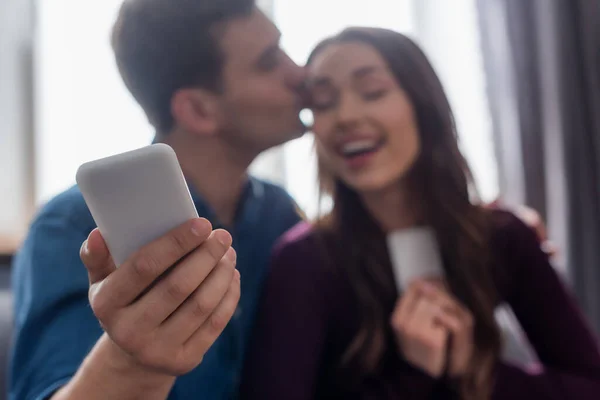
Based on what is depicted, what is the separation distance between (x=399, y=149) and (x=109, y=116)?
15.8 inches

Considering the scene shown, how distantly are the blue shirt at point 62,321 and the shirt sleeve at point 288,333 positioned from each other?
0.02 metres

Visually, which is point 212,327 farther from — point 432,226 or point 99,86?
point 432,226

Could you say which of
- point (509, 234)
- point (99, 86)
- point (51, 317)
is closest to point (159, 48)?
point (99, 86)

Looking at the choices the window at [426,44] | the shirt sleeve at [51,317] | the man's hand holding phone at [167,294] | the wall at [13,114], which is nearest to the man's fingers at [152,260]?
the man's hand holding phone at [167,294]

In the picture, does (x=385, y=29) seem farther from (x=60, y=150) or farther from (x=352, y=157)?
(x=60, y=150)

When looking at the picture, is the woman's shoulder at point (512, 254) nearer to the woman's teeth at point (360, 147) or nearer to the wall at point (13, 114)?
the woman's teeth at point (360, 147)

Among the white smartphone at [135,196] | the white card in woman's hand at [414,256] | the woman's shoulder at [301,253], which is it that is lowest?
the white card in woman's hand at [414,256]

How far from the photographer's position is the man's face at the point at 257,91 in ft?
2.06

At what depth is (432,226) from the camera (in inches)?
29.0

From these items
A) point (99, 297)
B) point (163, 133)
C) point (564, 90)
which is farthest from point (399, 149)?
point (564, 90)

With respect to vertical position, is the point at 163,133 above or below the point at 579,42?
above

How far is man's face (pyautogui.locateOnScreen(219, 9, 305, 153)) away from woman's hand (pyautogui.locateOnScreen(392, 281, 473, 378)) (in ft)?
0.91

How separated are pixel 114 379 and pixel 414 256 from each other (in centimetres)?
45

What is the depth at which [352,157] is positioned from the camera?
681mm
